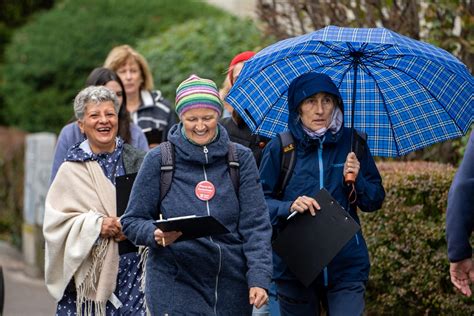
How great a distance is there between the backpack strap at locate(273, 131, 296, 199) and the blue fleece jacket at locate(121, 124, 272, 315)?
0.48m

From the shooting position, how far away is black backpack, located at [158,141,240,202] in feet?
18.6

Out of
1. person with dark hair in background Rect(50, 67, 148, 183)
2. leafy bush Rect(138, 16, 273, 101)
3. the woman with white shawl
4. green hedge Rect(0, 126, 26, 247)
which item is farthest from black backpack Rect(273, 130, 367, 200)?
green hedge Rect(0, 126, 26, 247)

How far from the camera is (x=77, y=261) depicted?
6.38 metres

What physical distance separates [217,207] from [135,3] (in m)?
12.6

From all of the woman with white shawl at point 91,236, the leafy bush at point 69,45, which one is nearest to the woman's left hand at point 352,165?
the woman with white shawl at point 91,236

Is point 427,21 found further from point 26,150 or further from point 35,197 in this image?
point 26,150

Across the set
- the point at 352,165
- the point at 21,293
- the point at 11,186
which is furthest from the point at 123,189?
the point at 11,186

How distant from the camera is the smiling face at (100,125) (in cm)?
658

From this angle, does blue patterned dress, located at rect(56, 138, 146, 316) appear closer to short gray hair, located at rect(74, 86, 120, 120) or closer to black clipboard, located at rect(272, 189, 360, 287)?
short gray hair, located at rect(74, 86, 120, 120)

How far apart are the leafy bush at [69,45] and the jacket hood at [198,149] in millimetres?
11645

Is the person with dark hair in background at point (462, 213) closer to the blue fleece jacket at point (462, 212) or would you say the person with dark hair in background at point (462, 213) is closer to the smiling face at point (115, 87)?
the blue fleece jacket at point (462, 212)

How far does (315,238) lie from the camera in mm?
6059

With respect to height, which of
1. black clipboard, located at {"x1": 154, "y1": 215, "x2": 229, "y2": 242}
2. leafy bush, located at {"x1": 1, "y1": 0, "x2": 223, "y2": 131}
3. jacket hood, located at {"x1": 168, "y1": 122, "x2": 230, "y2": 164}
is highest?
jacket hood, located at {"x1": 168, "y1": 122, "x2": 230, "y2": 164}

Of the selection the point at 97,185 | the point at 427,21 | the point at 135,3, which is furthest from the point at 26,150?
the point at 97,185
